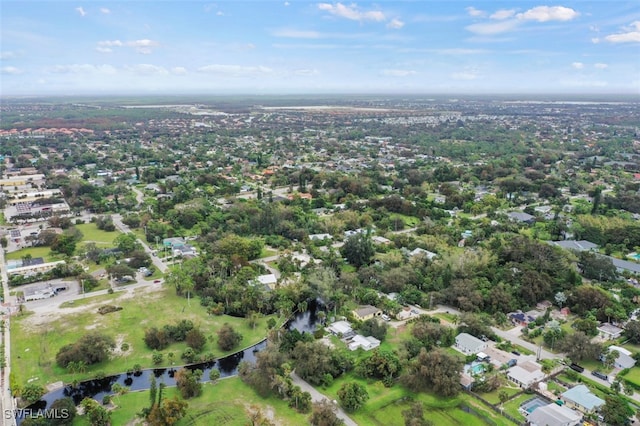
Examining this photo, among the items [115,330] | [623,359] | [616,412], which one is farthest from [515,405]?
[115,330]

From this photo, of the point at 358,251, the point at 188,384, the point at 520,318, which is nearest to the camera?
the point at 188,384

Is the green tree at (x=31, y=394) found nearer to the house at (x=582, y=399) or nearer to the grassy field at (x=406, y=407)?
the grassy field at (x=406, y=407)

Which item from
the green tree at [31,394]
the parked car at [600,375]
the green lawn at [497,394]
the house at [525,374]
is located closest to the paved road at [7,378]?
the green tree at [31,394]

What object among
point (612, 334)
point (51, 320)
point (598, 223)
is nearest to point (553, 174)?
point (598, 223)

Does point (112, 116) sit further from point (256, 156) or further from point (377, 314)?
point (377, 314)

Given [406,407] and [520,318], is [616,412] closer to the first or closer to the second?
[406,407]
